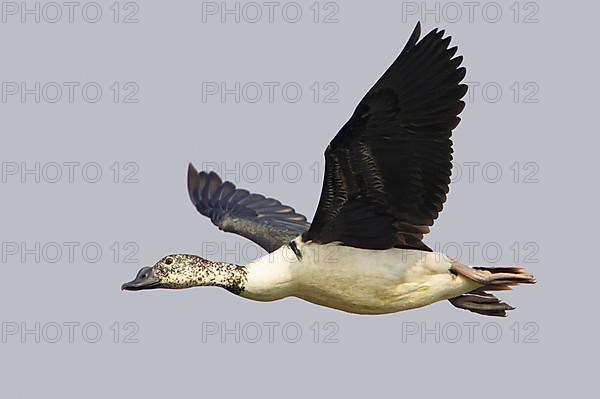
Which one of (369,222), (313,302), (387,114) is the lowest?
(313,302)

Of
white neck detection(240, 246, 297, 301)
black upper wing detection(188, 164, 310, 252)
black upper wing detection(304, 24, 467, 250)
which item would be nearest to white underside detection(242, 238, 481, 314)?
white neck detection(240, 246, 297, 301)

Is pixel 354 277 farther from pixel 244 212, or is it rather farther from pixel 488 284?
pixel 244 212

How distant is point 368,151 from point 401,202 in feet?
2.17

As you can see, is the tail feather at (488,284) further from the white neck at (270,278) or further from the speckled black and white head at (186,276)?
the speckled black and white head at (186,276)

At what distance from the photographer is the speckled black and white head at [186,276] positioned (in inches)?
403

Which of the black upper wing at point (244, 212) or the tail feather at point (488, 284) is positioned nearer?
the tail feather at point (488, 284)

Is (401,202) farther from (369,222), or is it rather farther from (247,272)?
(247,272)

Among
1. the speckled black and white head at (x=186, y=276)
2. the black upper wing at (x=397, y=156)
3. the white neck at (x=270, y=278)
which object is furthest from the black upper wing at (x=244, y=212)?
the black upper wing at (x=397, y=156)

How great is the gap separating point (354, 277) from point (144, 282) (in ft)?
5.41

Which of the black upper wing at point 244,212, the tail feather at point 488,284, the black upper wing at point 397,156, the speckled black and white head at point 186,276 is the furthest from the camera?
the black upper wing at point 244,212

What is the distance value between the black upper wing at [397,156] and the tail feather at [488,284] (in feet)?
1.71

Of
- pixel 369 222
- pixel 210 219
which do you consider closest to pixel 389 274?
pixel 369 222

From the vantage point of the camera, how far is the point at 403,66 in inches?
373

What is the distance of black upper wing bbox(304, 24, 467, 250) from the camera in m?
9.52
